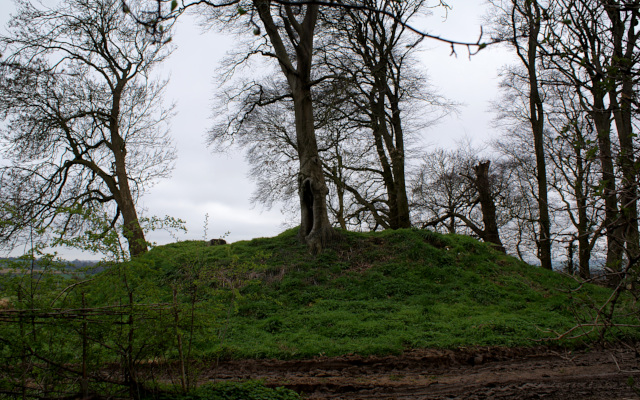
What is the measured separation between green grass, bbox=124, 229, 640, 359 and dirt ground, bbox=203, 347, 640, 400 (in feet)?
1.07

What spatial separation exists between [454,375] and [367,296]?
4385mm

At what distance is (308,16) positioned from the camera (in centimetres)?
1449

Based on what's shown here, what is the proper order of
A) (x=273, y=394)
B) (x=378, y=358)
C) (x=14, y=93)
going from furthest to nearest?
(x=14, y=93) → (x=378, y=358) → (x=273, y=394)

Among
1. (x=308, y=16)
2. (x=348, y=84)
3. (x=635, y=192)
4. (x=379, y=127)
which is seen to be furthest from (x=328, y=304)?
(x=308, y=16)

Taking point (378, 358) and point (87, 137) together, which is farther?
point (87, 137)

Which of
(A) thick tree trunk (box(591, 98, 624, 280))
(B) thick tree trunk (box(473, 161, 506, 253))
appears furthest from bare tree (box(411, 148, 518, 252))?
(A) thick tree trunk (box(591, 98, 624, 280))

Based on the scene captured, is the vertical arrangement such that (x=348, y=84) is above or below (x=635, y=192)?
above

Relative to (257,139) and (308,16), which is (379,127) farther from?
(257,139)

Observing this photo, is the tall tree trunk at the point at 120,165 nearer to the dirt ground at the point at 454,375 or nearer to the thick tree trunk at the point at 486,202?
the dirt ground at the point at 454,375

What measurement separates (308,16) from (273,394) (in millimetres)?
12922

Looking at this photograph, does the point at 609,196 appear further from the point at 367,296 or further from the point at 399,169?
the point at 399,169

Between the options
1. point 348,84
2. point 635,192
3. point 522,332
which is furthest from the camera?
point 348,84

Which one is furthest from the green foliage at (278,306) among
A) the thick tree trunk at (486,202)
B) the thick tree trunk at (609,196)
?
the thick tree trunk at (486,202)

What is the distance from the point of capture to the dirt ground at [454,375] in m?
5.40
